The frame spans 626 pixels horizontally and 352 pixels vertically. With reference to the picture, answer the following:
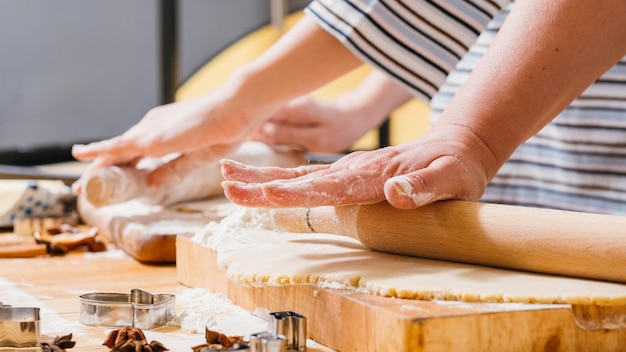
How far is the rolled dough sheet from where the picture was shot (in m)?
0.68

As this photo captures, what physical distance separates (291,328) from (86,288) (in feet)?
1.23

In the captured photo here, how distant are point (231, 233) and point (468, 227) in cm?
30

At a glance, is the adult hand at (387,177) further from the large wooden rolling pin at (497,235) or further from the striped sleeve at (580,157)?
the striped sleeve at (580,157)

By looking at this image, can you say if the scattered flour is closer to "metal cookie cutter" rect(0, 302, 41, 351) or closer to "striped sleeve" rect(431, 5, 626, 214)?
"metal cookie cutter" rect(0, 302, 41, 351)

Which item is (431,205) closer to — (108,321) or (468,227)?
(468,227)

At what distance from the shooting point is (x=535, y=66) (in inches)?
33.3

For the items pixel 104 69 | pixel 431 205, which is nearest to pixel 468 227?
pixel 431 205

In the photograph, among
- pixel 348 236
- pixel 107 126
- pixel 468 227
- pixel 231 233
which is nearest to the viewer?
pixel 468 227

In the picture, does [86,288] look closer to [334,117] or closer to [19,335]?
[19,335]

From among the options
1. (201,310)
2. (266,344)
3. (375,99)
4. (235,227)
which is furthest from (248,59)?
(266,344)

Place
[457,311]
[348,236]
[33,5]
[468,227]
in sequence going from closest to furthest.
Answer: [457,311] → [468,227] → [348,236] → [33,5]

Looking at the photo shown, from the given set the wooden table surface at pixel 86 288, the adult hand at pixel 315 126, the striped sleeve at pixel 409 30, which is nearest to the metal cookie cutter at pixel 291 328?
the wooden table surface at pixel 86 288

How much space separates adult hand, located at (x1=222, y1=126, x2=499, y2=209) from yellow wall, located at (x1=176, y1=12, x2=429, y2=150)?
7.86 ft

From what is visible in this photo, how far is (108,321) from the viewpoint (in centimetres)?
79
